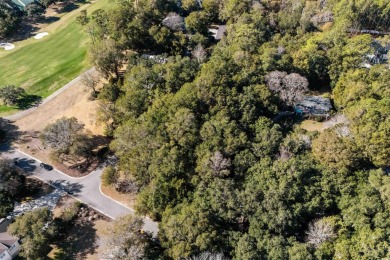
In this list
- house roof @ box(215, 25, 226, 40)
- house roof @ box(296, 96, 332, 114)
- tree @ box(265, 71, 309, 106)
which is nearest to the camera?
tree @ box(265, 71, 309, 106)

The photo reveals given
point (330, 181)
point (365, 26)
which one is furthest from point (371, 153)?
point (365, 26)

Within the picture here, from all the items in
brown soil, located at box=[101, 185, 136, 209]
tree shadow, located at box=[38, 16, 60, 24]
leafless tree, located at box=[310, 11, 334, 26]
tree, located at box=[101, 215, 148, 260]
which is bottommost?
brown soil, located at box=[101, 185, 136, 209]

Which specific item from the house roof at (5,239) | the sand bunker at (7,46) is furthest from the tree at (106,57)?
the house roof at (5,239)

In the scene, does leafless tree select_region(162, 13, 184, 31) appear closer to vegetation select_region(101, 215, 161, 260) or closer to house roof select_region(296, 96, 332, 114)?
house roof select_region(296, 96, 332, 114)

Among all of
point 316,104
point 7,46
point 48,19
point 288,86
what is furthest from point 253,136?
point 48,19

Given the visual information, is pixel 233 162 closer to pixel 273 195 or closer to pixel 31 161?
pixel 273 195

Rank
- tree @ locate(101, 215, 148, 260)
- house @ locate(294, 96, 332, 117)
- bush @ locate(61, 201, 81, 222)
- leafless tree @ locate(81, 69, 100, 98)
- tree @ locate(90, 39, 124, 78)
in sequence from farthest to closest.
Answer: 1. leafless tree @ locate(81, 69, 100, 98)
2. tree @ locate(90, 39, 124, 78)
3. house @ locate(294, 96, 332, 117)
4. bush @ locate(61, 201, 81, 222)
5. tree @ locate(101, 215, 148, 260)

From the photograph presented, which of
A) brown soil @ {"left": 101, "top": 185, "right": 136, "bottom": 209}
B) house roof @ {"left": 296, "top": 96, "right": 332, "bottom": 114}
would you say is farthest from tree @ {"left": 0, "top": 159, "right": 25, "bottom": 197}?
house roof @ {"left": 296, "top": 96, "right": 332, "bottom": 114}

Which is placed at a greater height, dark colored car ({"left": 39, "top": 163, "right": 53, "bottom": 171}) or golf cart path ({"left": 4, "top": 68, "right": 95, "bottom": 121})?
golf cart path ({"left": 4, "top": 68, "right": 95, "bottom": 121})

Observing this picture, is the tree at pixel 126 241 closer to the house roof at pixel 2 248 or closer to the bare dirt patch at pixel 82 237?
the bare dirt patch at pixel 82 237

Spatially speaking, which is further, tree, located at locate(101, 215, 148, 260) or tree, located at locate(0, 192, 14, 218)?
tree, located at locate(0, 192, 14, 218)
